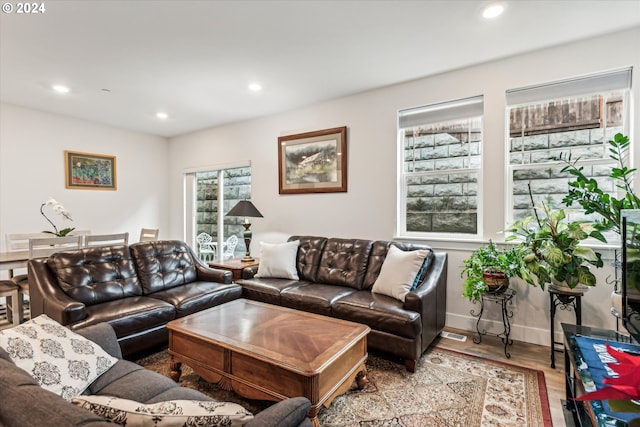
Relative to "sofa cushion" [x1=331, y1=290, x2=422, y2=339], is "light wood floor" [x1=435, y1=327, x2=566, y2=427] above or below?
below

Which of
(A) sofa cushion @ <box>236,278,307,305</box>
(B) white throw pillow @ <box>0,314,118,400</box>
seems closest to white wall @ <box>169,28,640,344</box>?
(A) sofa cushion @ <box>236,278,307,305</box>

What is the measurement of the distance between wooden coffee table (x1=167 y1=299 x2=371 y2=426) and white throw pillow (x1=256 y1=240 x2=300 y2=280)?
1.14 metres

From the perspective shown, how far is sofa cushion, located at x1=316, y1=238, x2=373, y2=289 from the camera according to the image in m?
3.26

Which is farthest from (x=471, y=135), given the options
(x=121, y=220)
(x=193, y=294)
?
(x=121, y=220)

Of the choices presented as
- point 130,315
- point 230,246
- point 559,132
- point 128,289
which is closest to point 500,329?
point 559,132

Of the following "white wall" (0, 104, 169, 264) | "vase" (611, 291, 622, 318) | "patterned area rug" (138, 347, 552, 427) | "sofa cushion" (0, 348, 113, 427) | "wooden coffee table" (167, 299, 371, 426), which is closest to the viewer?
"sofa cushion" (0, 348, 113, 427)

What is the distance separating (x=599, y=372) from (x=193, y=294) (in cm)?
296

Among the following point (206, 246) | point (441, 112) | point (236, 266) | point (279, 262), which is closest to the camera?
point (441, 112)

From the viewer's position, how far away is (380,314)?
247 centimetres

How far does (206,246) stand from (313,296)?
3394 mm

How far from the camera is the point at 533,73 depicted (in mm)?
2844

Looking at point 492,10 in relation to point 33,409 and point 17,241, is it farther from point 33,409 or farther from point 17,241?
point 17,241

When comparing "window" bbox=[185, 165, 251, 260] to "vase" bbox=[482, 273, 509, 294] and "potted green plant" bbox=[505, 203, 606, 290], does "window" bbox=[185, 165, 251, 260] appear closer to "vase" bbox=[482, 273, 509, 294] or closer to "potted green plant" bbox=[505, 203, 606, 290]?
"vase" bbox=[482, 273, 509, 294]

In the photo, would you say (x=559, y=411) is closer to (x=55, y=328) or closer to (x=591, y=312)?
(x=591, y=312)
